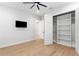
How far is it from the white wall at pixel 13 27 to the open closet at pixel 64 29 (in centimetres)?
144

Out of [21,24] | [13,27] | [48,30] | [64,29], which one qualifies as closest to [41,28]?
[48,30]

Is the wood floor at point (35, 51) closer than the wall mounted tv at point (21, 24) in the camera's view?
Yes

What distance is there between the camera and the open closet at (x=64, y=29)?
13.4ft

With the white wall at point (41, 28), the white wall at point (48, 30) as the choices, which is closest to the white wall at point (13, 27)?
the white wall at point (41, 28)

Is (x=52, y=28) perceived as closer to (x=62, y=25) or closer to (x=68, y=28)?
(x=62, y=25)

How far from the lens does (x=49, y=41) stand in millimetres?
4707

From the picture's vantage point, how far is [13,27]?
13.8ft

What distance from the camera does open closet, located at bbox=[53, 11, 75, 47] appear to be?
160 inches

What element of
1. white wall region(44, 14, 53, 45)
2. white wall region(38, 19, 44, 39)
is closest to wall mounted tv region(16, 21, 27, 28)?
white wall region(38, 19, 44, 39)

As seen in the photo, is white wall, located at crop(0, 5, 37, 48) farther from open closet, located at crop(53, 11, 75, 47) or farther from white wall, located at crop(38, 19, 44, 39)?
open closet, located at crop(53, 11, 75, 47)

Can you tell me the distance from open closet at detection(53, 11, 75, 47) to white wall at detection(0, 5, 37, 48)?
144 cm

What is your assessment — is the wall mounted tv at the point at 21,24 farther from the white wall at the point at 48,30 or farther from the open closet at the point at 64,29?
the open closet at the point at 64,29

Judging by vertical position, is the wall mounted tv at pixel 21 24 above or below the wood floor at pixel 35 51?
above

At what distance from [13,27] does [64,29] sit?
288cm
